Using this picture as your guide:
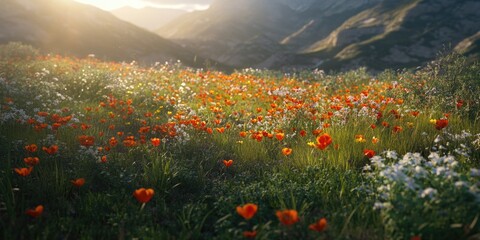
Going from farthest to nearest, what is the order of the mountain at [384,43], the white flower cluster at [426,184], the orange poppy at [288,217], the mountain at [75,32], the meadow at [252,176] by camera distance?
the mountain at [384,43], the mountain at [75,32], the meadow at [252,176], the white flower cluster at [426,184], the orange poppy at [288,217]

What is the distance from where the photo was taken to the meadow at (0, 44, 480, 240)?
11.0ft

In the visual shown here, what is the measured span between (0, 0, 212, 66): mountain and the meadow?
33818 millimetres

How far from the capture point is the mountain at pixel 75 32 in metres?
46.2

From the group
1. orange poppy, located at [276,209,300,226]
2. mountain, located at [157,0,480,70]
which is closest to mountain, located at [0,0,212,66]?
orange poppy, located at [276,209,300,226]

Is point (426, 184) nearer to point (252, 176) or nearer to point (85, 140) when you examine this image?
point (252, 176)

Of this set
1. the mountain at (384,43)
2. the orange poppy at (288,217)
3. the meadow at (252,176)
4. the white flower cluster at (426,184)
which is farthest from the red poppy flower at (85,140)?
the mountain at (384,43)

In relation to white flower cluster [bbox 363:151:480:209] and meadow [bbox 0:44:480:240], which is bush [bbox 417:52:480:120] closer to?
meadow [bbox 0:44:480:240]

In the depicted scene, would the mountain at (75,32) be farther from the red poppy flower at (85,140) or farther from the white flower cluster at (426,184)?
the white flower cluster at (426,184)

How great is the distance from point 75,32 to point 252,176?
182 ft

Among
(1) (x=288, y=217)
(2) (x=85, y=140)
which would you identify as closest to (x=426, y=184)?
(1) (x=288, y=217)

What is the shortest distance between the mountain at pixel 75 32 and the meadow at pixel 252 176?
33.8m

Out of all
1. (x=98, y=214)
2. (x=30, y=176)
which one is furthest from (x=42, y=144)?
(x=98, y=214)

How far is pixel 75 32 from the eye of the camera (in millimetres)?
53469

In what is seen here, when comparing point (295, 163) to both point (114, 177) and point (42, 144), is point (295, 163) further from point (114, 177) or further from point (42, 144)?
point (42, 144)
